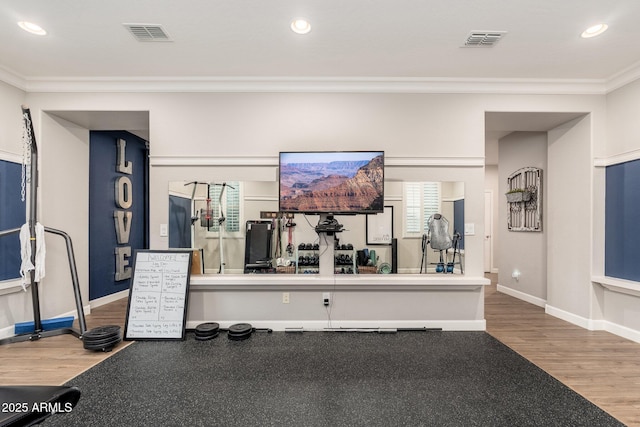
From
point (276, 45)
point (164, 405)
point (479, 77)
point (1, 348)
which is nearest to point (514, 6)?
point (479, 77)

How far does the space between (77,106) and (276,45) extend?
2.67 metres

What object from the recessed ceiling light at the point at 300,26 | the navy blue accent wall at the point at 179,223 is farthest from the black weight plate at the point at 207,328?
Answer: the recessed ceiling light at the point at 300,26

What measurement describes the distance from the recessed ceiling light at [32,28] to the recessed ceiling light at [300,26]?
7.44 ft

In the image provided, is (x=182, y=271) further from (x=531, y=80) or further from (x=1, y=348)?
(x=531, y=80)

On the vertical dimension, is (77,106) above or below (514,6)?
below

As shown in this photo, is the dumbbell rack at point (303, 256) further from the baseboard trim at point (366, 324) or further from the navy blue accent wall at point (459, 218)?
the navy blue accent wall at point (459, 218)

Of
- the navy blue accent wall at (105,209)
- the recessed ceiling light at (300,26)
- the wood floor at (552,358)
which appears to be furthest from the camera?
the navy blue accent wall at (105,209)

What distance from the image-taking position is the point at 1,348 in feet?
10.7

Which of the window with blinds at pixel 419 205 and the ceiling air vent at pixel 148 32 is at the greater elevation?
the ceiling air vent at pixel 148 32

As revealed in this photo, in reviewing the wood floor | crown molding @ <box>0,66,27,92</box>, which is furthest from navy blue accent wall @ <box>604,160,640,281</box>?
crown molding @ <box>0,66,27,92</box>

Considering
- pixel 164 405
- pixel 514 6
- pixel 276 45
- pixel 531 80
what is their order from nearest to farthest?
pixel 164 405 < pixel 514 6 < pixel 276 45 < pixel 531 80

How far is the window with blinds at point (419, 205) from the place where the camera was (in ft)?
12.2

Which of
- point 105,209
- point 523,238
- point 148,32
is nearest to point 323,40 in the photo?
point 148,32

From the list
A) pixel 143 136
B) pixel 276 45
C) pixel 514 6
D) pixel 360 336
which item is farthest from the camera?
pixel 143 136
